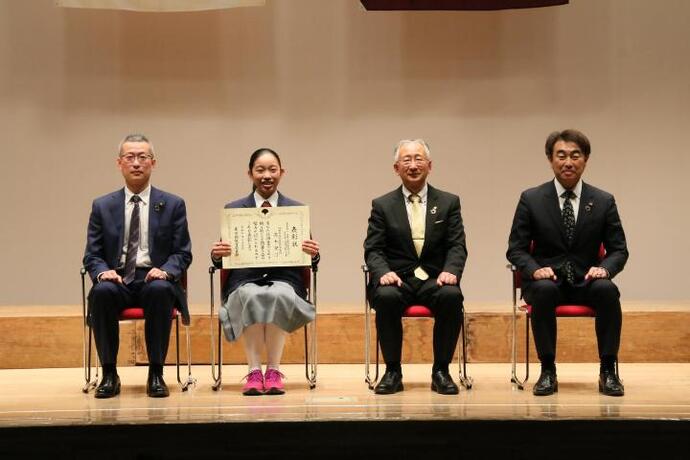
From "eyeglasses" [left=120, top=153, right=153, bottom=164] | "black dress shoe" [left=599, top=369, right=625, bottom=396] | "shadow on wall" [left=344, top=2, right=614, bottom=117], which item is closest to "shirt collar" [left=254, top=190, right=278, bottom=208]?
"eyeglasses" [left=120, top=153, right=153, bottom=164]

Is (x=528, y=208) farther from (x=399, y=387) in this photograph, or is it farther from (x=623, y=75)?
(x=623, y=75)

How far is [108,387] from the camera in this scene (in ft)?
17.8

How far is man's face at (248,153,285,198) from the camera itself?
5648 mm

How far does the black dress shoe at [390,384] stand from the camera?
5434 millimetres

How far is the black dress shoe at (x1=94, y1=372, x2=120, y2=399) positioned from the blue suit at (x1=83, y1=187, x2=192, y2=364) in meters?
0.08

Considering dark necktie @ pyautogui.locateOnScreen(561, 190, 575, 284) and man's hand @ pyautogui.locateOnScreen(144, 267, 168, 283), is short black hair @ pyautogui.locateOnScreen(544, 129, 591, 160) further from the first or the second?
man's hand @ pyautogui.locateOnScreen(144, 267, 168, 283)

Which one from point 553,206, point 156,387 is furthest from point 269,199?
point 553,206

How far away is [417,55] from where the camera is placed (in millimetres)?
7676

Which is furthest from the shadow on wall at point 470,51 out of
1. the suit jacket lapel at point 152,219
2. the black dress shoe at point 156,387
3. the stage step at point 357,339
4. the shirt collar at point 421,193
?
the black dress shoe at point 156,387

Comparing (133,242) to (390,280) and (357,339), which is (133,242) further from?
(357,339)

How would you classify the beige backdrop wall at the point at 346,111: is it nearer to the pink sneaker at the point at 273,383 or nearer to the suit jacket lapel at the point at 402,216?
the suit jacket lapel at the point at 402,216

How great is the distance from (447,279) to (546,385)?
0.74 meters

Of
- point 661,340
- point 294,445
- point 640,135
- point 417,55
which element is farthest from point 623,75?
point 294,445

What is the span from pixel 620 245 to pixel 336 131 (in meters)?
2.78
